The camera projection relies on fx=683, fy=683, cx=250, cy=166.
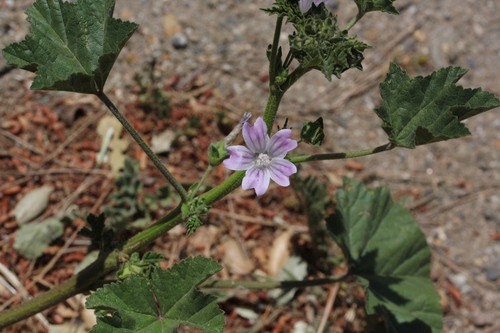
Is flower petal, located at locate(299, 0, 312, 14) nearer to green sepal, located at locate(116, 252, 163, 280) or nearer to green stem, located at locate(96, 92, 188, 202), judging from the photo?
green stem, located at locate(96, 92, 188, 202)

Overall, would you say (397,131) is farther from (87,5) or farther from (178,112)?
(178,112)

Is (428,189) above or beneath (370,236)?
beneath

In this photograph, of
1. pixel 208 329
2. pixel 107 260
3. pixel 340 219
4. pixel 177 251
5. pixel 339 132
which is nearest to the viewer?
pixel 208 329

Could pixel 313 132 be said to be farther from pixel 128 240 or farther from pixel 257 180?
pixel 128 240

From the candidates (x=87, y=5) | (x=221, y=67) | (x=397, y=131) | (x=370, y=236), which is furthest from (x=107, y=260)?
(x=221, y=67)

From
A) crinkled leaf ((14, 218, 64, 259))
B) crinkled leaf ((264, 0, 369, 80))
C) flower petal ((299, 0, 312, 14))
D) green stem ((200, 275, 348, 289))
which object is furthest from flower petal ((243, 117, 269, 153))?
crinkled leaf ((14, 218, 64, 259))
